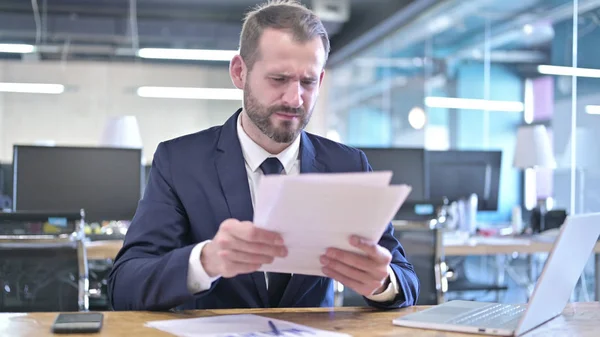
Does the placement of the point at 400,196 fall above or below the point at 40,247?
above

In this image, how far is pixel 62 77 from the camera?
12.8 m

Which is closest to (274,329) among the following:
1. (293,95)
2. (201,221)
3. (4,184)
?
(201,221)

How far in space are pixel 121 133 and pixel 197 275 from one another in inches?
163

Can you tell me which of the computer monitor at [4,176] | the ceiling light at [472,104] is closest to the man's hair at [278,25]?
the computer monitor at [4,176]

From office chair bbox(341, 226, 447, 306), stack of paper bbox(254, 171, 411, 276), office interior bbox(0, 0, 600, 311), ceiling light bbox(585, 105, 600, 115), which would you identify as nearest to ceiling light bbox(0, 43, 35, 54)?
office interior bbox(0, 0, 600, 311)

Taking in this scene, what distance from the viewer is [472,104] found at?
25.7 feet

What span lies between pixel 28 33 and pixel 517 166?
809 cm

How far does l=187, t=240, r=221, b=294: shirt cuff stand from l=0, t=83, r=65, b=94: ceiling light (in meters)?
11.9

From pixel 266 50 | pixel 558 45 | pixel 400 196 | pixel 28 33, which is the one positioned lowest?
pixel 400 196

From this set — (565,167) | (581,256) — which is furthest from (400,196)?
(565,167)

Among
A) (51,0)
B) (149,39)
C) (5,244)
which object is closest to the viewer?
(5,244)

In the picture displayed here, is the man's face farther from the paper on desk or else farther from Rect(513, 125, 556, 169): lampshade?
Rect(513, 125, 556, 169): lampshade

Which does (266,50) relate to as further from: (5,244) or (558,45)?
(558,45)

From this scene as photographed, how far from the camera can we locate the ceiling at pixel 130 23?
10602 millimetres
